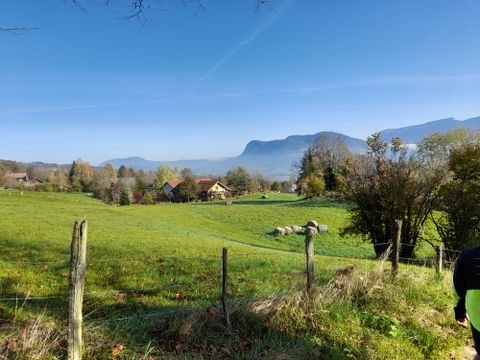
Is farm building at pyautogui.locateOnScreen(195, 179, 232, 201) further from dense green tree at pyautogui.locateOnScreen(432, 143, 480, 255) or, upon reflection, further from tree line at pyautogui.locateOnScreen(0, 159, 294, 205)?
dense green tree at pyautogui.locateOnScreen(432, 143, 480, 255)

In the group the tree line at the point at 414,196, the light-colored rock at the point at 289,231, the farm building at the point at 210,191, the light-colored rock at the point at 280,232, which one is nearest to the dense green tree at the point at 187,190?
the farm building at the point at 210,191

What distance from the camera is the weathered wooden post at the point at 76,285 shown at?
14.5ft

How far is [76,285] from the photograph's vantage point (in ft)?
14.7

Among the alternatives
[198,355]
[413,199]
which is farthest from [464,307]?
[413,199]

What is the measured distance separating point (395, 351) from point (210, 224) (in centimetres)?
3298

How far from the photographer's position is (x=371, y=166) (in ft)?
71.8

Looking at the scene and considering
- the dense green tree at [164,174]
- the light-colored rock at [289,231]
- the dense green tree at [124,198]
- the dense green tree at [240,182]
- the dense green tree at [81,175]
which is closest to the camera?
the light-colored rock at [289,231]

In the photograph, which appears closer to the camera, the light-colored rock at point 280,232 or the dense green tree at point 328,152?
the light-colored rock at point 280,232

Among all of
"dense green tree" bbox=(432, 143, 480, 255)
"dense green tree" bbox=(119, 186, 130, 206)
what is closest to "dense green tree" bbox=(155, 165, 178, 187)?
"dense green tree" bbox=(119, 186, 130, 206)

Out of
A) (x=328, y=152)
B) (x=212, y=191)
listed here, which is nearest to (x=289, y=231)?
(x=328, y=152)

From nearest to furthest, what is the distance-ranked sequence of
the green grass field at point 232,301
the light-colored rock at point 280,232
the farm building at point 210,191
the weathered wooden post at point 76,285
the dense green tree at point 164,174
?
the weathered wooden post at point 76,285, the green grass field at point 232,301, the light-colored rock at point 280,232, the farm building at point 210,191, the dense green tree at point 164,174

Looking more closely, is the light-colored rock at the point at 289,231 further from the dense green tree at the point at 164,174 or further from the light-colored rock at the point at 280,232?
the dense green tree at the point at 164,174

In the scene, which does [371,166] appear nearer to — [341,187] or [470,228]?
[341,187]

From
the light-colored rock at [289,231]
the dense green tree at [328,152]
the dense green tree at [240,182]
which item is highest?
the dense green tree at [328,152]
